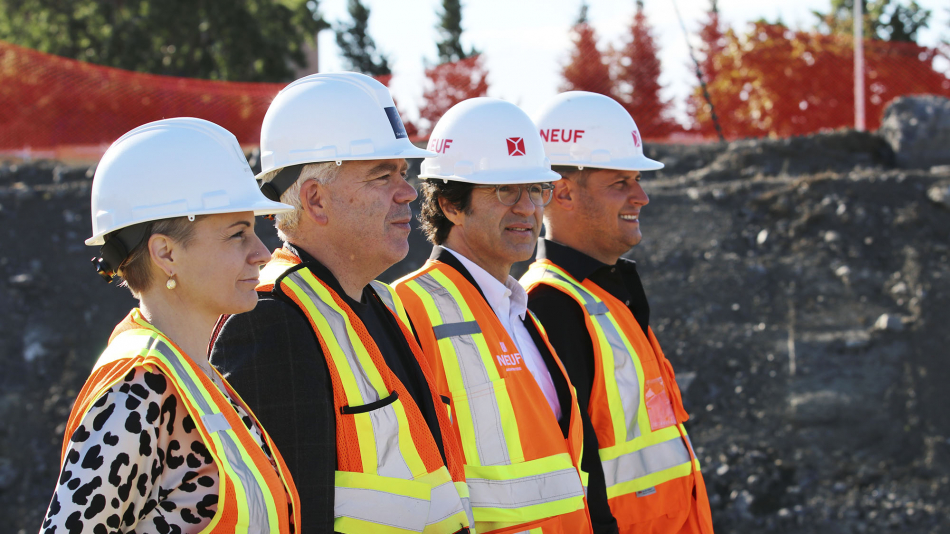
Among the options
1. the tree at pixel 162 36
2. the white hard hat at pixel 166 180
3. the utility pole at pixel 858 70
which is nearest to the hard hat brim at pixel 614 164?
the white hard hat at pixel 166 180

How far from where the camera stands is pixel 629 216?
410cm

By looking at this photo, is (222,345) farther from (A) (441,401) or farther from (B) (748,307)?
(B) (748,307)

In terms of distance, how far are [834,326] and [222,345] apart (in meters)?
8.35

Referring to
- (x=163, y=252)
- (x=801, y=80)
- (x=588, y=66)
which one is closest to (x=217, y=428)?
(x=163, y=252)

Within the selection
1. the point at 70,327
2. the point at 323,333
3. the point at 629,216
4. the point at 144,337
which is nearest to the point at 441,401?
the point at 323,333

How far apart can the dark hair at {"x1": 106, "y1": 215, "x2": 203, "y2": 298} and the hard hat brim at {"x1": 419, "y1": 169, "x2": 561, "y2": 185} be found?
1490 millimetres

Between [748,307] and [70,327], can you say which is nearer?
[748,307]

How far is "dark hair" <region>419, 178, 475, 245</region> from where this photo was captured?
356 centimetres

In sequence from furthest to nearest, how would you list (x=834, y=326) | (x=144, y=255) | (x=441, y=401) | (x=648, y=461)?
(x=834, y=326) → (x=648, y=461) → (x=441, y=401) → (x=144, y=255)

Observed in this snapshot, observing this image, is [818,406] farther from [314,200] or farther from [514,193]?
[314,200]

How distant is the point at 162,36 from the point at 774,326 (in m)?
22.2

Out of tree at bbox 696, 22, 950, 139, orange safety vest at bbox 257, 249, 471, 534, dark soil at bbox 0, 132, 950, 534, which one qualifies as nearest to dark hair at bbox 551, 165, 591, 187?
orange safety vest at bbox 257, 249, 471, 534

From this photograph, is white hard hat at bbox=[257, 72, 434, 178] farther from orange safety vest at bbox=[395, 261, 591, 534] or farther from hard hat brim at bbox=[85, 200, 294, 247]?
orange safety vest at bbox=[395, 261, 591, 534]

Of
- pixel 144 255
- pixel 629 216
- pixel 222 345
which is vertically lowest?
pixel 222 345
